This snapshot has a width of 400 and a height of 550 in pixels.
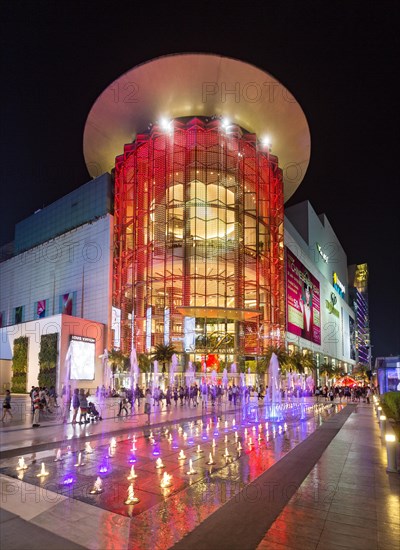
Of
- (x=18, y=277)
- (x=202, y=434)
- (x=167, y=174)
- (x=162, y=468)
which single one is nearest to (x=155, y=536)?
(x=162, y=468)

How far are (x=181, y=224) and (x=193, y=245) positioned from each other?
3.48 metres

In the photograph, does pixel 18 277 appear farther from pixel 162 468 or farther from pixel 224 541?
pixel 224 541

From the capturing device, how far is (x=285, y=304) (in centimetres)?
6569

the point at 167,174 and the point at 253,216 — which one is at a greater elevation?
the point at 167,174

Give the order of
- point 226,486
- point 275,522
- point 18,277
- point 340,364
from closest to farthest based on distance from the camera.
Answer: point 275,522 < point 226,486 < point 18,277 < point 340,364

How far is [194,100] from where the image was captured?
2376 inches

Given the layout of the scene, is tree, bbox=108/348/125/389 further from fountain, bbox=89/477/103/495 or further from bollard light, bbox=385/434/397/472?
bollard light, bbox=385/434/397/472

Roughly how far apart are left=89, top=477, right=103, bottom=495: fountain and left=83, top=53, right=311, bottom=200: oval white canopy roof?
192 feet

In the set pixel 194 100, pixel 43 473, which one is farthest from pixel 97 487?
pixel 194 100

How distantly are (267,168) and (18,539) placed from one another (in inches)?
2396

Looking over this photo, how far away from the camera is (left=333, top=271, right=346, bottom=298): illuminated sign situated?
11356 centimetres

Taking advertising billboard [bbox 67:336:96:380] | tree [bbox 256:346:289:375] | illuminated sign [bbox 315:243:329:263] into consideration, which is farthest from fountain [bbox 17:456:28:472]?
illuminated sign [bbox 315:243:329:263]

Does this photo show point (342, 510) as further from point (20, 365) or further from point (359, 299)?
point (359, 299)

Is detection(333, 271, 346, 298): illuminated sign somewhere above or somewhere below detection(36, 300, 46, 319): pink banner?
above
